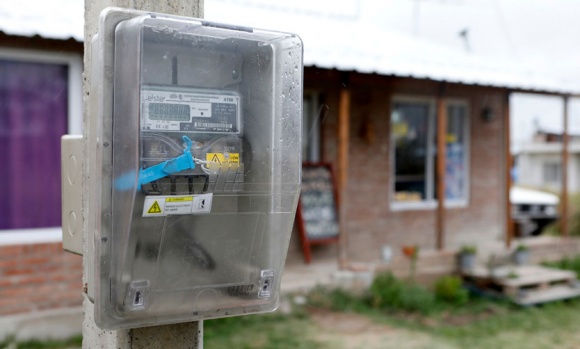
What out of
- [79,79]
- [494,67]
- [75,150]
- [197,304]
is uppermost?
[494,67]

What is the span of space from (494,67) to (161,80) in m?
9.14

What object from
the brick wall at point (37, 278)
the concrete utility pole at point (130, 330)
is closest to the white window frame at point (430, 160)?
the brick wall at point (37, 278)

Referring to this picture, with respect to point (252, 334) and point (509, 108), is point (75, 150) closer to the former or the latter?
→ point (252, 334)

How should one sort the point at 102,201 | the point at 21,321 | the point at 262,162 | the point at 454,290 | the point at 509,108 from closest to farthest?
the point at 102,201 < the point at 262,162 < the point at 21,321 < the point at 454,290 < the point at 509,108

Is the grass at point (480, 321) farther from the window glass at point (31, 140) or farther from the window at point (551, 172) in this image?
the window at point (551, 172)

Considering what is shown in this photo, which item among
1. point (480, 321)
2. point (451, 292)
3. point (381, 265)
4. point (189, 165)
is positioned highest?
point (189, 165)

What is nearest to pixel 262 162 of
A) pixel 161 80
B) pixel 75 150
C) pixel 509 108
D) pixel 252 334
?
pixel 161 80

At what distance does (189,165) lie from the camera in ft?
6.93

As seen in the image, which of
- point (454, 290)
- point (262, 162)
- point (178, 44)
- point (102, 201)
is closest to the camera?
point (102, 201)

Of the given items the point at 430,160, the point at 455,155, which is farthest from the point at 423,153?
the point at 455,155

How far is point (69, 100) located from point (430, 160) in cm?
592

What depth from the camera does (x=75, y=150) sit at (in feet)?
7.95

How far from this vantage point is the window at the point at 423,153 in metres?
10.1

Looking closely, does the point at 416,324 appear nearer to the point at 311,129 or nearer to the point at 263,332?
the point at 263,332
